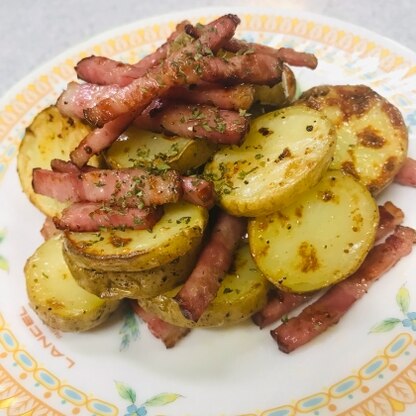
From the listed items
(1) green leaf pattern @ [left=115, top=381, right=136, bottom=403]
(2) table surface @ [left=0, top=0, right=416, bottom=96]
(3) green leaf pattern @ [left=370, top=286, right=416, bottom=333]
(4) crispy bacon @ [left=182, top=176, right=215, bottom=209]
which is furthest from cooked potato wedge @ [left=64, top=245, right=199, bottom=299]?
(2) table surface @ [left=0, top=0, right=416, bottom=96]

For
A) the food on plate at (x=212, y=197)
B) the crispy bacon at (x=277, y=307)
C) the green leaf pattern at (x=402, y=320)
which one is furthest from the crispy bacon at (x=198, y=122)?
the green leaf pattern at (x=402, y=320)

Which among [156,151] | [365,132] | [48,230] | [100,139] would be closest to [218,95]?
[156,151]

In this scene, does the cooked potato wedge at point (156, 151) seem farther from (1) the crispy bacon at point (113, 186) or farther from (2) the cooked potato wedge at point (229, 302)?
(2) the cooked potato wedge at point (229, 302)

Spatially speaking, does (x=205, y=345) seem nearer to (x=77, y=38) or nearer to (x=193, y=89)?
(x=193, y=89)

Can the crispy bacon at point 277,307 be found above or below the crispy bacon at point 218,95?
below

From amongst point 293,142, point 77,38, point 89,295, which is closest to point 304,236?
point 293,142

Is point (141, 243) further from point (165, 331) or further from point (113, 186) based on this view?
point (165, 331)
